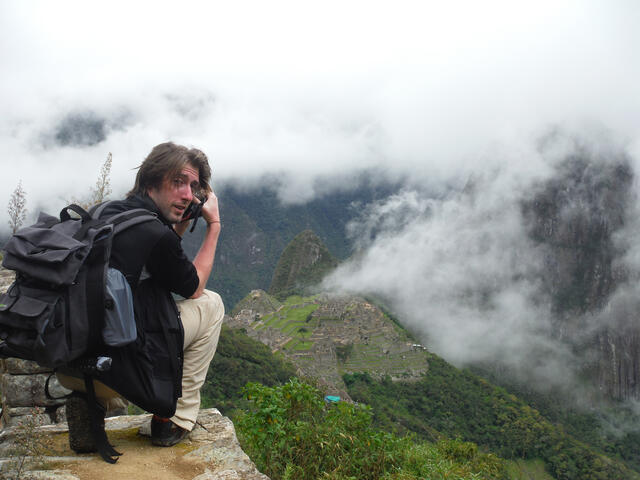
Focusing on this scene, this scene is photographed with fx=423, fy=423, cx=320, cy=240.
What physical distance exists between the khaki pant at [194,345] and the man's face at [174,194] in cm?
50

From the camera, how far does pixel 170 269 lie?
2.10 m

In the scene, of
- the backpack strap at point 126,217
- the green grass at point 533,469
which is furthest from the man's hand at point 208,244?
the green grass at point 533,469

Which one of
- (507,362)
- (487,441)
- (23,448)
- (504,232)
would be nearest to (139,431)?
(23,448)

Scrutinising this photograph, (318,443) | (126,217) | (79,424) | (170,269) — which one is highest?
(126,217)

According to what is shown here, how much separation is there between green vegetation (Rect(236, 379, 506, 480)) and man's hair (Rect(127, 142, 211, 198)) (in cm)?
162

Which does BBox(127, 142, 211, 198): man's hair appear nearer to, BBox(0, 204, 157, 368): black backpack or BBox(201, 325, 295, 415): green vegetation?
BBox(0, 204, 157, 368): black backpack

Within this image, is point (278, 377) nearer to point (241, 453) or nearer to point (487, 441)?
point (487, 441)

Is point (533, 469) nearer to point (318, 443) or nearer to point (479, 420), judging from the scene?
point (479, 420)

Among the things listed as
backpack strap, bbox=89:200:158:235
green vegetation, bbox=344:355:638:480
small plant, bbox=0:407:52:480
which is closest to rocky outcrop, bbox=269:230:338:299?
green vegetation, bbox=344:355:638:480

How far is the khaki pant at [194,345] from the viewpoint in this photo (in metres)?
2.33

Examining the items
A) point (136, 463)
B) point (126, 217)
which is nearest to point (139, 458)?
point (136, 463)

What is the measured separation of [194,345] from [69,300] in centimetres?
81

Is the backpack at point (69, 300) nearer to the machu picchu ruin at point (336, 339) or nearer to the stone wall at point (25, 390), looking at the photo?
the stone wall at point (25, 390)

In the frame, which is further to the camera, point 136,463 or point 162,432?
point 162,432
